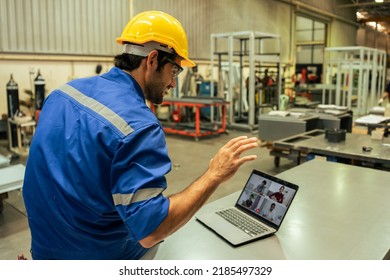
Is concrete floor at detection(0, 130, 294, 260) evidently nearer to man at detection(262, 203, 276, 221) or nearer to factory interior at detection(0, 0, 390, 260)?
factory interior at detection(0, 0, 390, 260)

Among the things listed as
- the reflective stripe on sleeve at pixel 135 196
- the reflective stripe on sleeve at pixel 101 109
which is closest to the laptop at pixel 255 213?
the reflective stripe on sleeve at pixel 135 196

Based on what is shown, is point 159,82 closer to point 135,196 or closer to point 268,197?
point 135,196

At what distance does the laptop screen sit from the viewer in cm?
123

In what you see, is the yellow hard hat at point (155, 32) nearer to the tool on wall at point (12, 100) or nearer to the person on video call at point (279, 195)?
the person on video call at point (279, 195)

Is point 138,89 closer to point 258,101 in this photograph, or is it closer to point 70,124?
point 70,124

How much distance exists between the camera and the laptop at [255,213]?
3.97ft

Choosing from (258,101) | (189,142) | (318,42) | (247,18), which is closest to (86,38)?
(189,142)

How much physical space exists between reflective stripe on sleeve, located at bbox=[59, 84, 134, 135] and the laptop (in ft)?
1.82

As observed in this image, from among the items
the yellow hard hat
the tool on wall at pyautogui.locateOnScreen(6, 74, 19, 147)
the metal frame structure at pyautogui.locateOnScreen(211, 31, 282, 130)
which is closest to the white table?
the yellow hard hat

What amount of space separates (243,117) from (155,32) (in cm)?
677

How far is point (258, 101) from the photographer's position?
24.4ft

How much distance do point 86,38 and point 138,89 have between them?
5843mm
